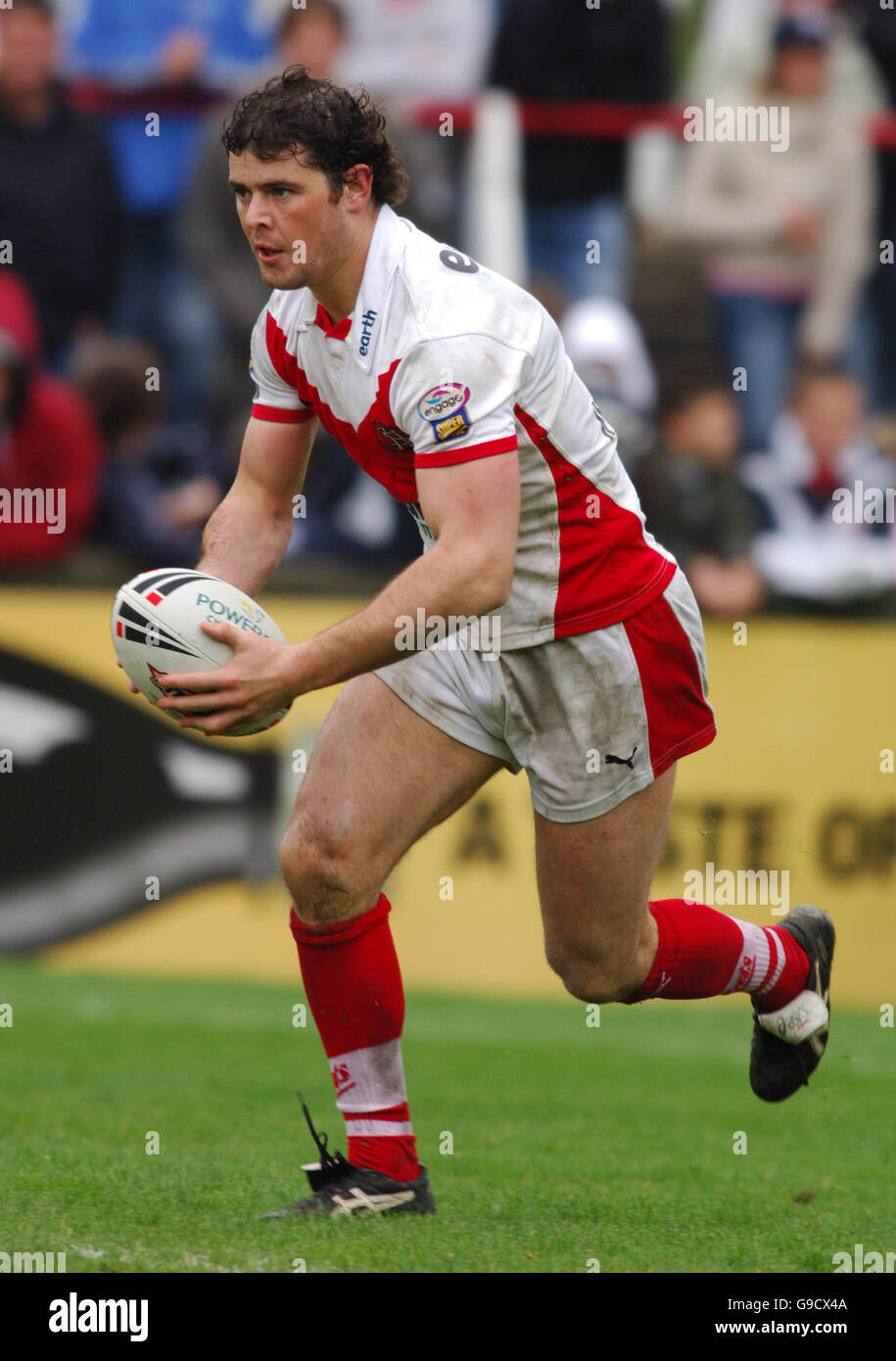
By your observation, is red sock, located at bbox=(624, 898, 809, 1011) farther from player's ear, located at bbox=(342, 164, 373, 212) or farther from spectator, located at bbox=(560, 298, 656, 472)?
spectator, located at bbox=(560, 298, 656, 472)

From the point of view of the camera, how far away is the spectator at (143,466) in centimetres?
969

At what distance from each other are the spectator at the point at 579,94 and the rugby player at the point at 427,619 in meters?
5.72

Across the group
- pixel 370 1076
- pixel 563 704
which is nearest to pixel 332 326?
pixel 563 704

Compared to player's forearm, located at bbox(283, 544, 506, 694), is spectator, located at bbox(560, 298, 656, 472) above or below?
above

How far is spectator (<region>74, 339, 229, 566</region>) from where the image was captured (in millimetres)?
9688

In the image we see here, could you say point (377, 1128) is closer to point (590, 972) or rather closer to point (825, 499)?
point (590, 972)

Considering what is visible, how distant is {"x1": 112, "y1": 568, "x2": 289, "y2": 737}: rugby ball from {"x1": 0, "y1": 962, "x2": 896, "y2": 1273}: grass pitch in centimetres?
122

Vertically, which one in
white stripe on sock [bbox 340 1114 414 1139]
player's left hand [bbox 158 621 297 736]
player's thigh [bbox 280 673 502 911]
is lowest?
white stripe on sock [bbox 340 1114 414 1139]

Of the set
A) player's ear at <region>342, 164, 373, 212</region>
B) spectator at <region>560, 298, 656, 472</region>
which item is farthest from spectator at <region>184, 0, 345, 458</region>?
player's ear at <region>342, 164, 373, 212</region>

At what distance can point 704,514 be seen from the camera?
9.76m

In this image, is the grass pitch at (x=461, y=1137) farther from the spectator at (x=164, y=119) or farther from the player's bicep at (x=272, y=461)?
the spectator at (x=164, y=119)

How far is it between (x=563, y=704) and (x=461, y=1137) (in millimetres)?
1902

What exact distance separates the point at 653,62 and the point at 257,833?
15.5 ft

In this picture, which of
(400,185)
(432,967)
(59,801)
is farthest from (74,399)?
(400,185)
